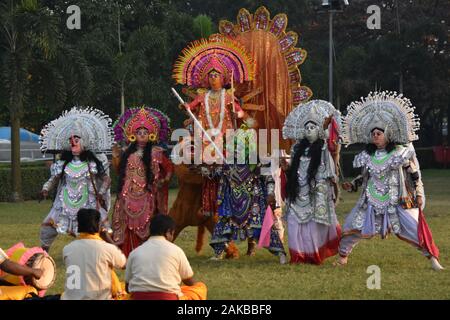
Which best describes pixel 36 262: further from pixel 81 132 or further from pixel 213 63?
pixel 213 63

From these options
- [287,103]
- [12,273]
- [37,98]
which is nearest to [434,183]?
[37,98]

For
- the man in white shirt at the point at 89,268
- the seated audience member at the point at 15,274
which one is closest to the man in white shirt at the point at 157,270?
the man in white shirt at the point at 89,268

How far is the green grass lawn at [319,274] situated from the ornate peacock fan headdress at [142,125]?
61.1 inches

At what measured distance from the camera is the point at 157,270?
287 inches

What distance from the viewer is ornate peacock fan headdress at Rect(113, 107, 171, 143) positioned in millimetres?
11555

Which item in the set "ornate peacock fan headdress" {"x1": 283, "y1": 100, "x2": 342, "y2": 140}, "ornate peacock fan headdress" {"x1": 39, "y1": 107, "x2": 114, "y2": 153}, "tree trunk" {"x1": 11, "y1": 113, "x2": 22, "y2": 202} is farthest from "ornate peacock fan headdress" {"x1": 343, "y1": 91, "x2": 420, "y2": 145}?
"tree trunk" {"x1": 11, "y1": 113, "x2": 22, "y2": 202}

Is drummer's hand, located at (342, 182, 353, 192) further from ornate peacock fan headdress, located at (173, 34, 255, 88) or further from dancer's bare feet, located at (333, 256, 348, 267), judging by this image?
ornate peacock fan headdress, located at (173, 34, 255, 88)

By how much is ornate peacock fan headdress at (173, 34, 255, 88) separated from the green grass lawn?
217 cm

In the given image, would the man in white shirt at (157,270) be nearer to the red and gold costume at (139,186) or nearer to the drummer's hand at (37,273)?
the drummer's hand at (37,273)

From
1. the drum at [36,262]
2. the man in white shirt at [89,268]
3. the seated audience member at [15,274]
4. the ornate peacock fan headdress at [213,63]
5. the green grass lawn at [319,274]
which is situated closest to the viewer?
the man in white shirt at [89,268]

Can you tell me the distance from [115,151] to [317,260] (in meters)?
2.64

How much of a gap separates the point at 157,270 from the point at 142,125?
14.5 feet

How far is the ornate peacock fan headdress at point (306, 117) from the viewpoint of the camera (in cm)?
1151

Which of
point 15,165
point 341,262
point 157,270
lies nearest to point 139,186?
point 341,262
